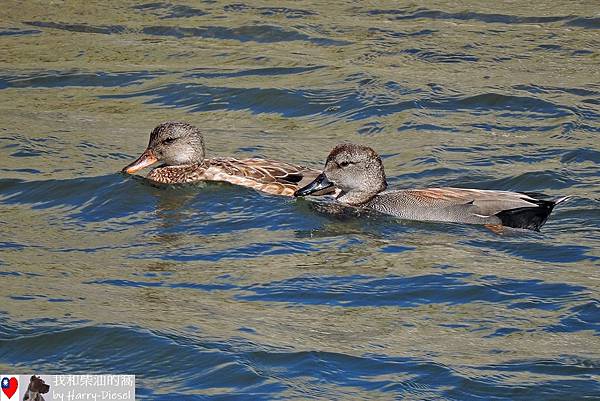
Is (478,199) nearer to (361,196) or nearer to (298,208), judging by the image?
(361,196)

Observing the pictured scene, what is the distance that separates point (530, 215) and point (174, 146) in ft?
12.0

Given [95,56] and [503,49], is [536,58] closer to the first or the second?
[503,49]

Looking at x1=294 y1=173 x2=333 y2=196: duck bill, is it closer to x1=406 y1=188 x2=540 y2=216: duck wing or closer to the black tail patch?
x1=406 y1=188 x2=540 y2=216: duck wing

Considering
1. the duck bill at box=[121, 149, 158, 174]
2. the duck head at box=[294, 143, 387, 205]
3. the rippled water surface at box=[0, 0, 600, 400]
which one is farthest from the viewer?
the duck bill at box=[121, 149, 158, 174]

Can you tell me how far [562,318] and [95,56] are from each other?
29.5ft

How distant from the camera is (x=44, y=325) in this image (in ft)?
28.7

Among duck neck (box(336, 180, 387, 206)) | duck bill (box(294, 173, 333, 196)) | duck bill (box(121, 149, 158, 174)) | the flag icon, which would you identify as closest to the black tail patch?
duck neck (box(336, 180, 387, 206))

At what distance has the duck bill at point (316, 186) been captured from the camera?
11445mm

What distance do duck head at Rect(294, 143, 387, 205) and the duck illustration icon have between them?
4.17 metres

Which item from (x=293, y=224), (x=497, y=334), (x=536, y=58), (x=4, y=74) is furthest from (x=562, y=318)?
(x=4, y=74)

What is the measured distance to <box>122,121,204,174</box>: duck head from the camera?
12641 mm

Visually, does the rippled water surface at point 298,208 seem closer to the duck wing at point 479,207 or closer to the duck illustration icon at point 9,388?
the duck wing at point 479,207

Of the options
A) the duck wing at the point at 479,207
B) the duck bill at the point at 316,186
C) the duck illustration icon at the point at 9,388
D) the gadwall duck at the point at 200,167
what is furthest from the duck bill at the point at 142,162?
the duck illustration icon at the point at 9,388

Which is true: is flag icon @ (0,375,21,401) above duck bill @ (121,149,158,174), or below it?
below
